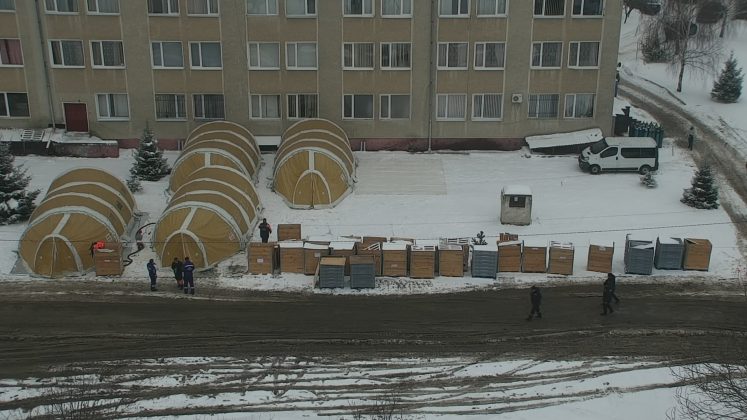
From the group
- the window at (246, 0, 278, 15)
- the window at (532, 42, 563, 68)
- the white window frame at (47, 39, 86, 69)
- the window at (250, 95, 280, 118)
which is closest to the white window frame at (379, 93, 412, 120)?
the window at (250, 95, 280, 118)

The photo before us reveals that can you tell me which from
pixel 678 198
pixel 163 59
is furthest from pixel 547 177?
pixel 163 59

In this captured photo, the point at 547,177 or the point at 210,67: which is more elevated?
the point at 210,67

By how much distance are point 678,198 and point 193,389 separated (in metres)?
23.7

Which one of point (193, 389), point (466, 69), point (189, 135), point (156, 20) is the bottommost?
point (193, 389)

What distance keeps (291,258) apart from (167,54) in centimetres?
1804

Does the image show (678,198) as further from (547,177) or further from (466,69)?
(466,69)

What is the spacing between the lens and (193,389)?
20672 millimetres

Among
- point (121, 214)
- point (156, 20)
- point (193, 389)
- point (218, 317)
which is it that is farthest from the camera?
point (156, 20)

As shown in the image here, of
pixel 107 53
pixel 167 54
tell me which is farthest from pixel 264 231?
pixel 107 53

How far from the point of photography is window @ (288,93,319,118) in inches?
1629

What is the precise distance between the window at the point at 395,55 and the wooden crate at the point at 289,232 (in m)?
13.9

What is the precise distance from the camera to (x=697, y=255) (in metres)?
28.1

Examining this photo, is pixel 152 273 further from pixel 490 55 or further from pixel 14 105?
pixel 490 55

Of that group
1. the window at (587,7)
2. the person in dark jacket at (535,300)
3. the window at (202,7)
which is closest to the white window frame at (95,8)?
the window at (202,7)
